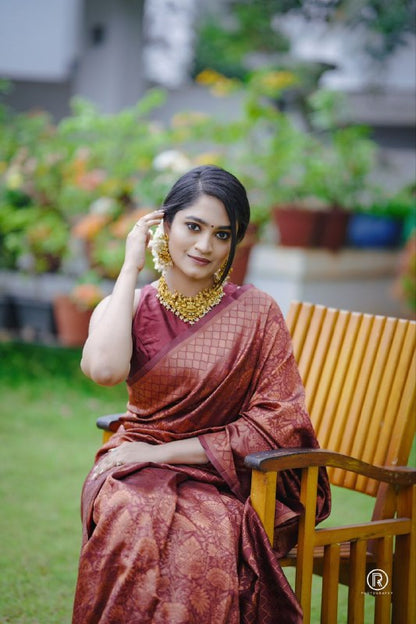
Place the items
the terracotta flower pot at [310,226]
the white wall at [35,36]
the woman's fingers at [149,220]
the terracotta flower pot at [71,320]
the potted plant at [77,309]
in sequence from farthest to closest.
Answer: the white wall at [35,36] < the terracotta flower pot at [310,226] < the terracotta flower pot at [71,320] < the potted plant at [77,309] < the woman's fingers at [149,220]

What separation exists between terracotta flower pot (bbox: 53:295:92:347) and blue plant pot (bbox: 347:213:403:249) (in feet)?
8.15

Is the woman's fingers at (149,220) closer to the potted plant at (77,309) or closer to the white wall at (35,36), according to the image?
the potted plant at (77,309)

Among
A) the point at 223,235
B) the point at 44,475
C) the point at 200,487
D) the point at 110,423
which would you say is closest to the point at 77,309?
the point at 44,475

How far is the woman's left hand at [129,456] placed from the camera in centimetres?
242

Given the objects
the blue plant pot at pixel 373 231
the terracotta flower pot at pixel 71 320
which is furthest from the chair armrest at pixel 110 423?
the blue plant pot at pixel 373 231

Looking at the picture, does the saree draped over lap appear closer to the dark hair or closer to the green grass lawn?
the dark hair

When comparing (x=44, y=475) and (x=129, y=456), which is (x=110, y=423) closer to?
(x=129, y=456)

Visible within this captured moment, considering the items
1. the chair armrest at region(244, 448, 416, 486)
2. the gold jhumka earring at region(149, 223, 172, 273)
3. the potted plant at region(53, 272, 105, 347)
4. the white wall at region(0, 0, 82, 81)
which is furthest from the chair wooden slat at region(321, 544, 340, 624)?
the white wall at region(0, 0, 82, 81)

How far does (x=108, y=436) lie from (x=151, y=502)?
703 mm

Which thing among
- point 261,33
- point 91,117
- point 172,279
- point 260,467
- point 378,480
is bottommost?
point 378,480

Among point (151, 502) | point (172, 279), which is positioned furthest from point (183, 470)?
point (172, 279)

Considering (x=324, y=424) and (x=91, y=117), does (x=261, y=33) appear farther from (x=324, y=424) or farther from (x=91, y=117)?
(x=324, y=424)

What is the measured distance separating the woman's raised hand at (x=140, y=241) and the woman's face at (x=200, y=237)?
0.18 ft

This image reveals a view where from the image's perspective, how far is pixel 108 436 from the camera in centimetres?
293
